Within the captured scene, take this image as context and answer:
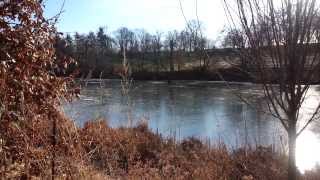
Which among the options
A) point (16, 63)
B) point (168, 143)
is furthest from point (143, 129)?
point (16, 63)

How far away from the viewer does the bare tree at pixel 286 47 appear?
2.92 meters

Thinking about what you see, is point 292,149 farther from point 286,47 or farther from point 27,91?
point 27,91

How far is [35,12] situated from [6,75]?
812 mm

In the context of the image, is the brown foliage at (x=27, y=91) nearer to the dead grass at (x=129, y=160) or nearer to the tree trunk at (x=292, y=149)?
the dead grass at (x=129, y=160)

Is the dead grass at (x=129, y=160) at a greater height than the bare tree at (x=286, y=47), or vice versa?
the bare tree at (x=286, y=47)

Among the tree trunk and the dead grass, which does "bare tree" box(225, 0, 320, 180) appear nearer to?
the tree trunk

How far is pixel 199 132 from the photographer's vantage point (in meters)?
16.4

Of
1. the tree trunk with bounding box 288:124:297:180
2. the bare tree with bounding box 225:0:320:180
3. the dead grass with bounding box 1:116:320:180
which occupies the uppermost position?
the bare tree with bounding box 225:0:320:180

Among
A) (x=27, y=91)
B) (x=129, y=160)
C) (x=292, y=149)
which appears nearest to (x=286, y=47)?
(x=292, y=149)

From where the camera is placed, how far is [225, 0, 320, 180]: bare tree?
2924 millimetres

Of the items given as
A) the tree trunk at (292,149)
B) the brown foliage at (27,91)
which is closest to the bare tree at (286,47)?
the tree trunk at (292,149)

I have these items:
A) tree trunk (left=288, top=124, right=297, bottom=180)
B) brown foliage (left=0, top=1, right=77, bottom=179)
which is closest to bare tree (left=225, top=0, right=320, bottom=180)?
tree trunk (left=288, top=124, right=297, bottom=180)

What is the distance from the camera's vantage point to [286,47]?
2.96 meters

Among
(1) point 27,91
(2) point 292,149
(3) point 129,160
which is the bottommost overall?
(3) point 129,160
